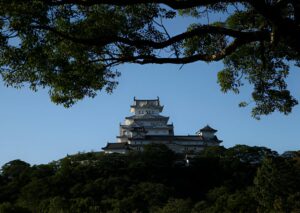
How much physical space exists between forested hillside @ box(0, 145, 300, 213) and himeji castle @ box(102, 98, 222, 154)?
675cm

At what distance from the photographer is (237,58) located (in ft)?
33.1

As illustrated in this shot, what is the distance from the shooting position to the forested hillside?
113 feet

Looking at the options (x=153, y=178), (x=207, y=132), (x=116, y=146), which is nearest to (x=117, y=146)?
(x=116, y=146)

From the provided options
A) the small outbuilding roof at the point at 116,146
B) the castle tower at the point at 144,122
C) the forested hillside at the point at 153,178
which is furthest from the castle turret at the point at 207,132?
the small outbuilding roof at the point at 116,146

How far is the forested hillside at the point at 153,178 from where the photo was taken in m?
34.6

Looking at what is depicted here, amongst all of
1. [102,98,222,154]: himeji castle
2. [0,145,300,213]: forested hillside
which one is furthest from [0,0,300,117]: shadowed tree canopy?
[102,98,222,154]: himeji castle

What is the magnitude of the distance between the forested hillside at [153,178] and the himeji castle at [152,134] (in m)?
6.75

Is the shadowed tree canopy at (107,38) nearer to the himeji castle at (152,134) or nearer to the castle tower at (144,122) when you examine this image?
the himeji castle at (152,134)

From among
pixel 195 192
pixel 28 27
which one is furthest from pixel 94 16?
pixel 195 192

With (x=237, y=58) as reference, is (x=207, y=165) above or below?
above

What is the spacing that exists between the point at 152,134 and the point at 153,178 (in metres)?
21.6

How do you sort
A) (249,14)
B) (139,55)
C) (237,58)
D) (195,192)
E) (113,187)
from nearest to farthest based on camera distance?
(139,55) < (249,14) < (237,58) < (113,187) < (195,192)

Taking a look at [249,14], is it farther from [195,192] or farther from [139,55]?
[195,192]

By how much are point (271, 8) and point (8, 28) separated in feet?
13.2
